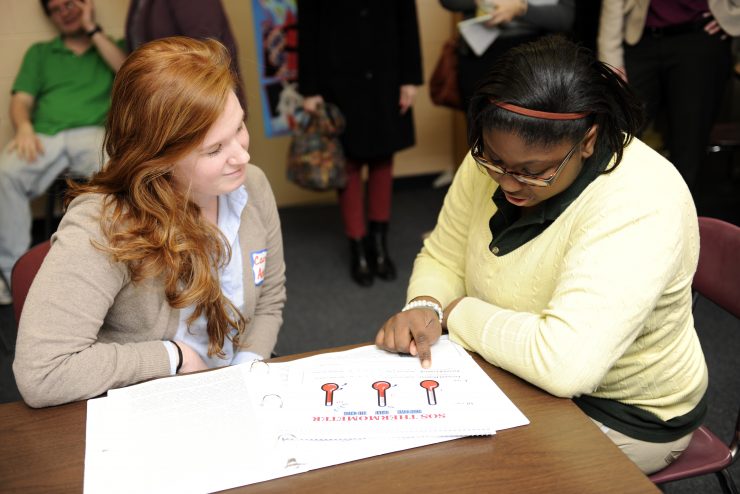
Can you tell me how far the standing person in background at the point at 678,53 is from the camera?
9.21 ft

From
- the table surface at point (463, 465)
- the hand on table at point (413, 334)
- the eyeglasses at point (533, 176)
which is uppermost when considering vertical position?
the eyeglasses at point (533, 176)

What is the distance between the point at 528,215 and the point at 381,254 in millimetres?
2134

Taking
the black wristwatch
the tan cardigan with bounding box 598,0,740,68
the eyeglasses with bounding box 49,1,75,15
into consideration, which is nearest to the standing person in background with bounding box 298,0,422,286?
the tan cardigan with bounding box 598,0,740,68

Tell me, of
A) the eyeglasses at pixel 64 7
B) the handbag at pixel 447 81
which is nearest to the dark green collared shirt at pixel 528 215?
the handbag at pixel 447 81

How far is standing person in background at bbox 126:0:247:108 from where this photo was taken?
2.79 meters

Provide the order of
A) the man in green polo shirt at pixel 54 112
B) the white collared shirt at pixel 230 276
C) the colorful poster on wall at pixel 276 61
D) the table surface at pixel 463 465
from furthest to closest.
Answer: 1. the colorful poster on wall at pixel 276 61
2. the man in green polo shirt at pixel 54 112
3. the white collared shirt at pixel 230 276
4. the table surface at pixel 463 465

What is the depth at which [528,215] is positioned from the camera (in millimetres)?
1285

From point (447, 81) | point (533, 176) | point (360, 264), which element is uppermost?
point (533, 176)

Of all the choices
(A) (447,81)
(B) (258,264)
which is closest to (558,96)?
(B) (258,264)

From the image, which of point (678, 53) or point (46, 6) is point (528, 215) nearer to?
point (678, 53)

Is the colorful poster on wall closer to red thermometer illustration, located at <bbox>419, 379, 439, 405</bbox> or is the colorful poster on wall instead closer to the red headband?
the red headband

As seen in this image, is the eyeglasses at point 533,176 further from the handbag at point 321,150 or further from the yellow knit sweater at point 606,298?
the handbag at point 321,150

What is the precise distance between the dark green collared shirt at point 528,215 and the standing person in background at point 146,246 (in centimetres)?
50

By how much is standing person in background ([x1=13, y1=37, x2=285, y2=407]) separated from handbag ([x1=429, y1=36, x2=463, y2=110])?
7.29 feet
